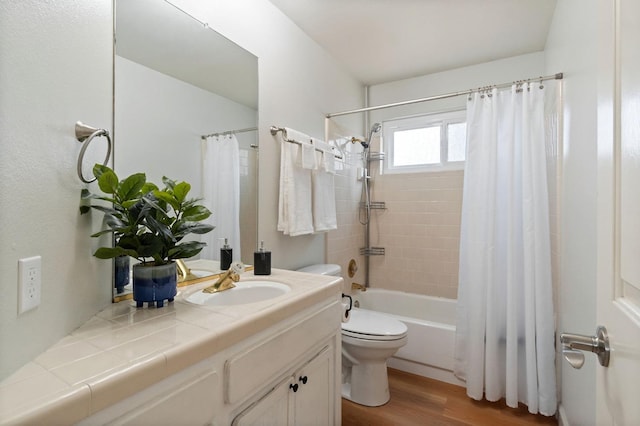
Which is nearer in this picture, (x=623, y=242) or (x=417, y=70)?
(x=623, y=242)

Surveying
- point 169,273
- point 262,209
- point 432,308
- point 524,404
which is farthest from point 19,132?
point 432,308

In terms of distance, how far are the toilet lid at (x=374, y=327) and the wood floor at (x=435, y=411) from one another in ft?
1.50

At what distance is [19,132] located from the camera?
0.62 m

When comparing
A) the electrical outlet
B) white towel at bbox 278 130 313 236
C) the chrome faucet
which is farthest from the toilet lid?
the electrical outlet

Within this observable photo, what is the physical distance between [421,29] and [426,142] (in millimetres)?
1037

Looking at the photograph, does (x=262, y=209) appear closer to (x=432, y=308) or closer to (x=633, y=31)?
(x=633, y=31)

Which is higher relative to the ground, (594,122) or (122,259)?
(594,122)

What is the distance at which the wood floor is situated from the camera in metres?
1.79

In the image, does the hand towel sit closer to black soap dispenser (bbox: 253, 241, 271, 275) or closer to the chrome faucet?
black soap dispenser (bbox: 253, 241, 271, 275)

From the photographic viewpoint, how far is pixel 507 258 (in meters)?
1.92

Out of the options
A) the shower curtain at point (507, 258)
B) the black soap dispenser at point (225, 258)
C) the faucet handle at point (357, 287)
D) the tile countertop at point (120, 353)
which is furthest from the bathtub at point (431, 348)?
the tile countertop at point (120, 353)

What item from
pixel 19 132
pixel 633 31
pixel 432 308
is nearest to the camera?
pixel 633 31

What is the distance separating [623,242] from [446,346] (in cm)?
192

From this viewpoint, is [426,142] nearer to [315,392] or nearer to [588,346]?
[315,392]
